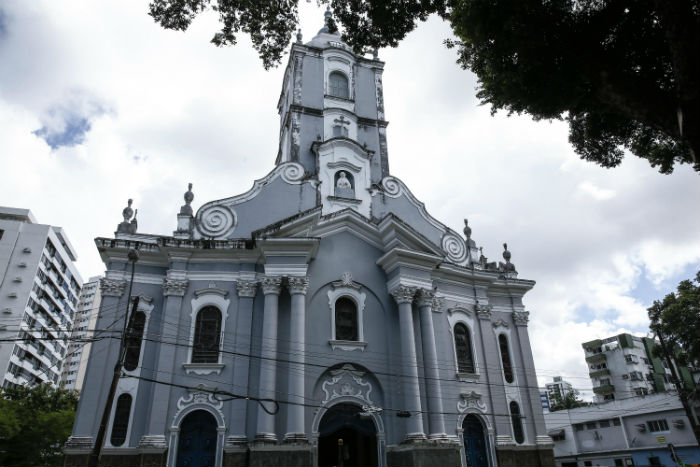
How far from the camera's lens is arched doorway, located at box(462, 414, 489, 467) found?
61.9ft

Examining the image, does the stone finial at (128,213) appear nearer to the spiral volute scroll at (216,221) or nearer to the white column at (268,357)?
the spiral volute scroll at (216,221)

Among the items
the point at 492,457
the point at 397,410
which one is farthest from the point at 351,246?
the point at 492,457

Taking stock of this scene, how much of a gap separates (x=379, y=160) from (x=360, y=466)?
1322cm

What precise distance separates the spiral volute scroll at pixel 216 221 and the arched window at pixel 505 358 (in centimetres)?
1256

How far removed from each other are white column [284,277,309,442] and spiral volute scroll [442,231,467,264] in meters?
7.71

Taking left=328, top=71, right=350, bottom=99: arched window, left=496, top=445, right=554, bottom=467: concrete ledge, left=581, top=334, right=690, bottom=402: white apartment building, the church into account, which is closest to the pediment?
the church

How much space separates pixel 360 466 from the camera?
19.1 meters

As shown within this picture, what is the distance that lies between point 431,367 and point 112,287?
1184cm

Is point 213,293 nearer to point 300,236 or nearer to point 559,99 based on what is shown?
point 300,236

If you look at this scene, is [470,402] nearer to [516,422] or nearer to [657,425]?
[516,422]

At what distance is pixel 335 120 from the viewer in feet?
78.6

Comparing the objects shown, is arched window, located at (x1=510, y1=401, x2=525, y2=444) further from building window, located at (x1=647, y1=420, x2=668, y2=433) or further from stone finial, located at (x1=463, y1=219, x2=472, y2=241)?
building window, located at (x1=647, y1=420, x2=668, y2=433)

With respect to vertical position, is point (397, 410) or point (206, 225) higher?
point (206, 225)

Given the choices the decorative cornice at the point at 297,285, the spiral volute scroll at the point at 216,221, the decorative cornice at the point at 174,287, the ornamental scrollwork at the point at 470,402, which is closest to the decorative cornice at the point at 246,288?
the decorative cornice at the point at 297,285
